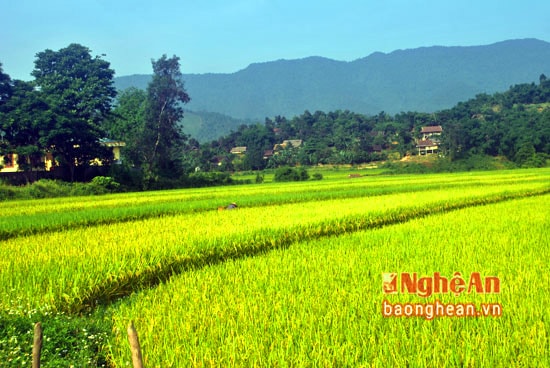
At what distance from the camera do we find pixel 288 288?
4676 millimetres

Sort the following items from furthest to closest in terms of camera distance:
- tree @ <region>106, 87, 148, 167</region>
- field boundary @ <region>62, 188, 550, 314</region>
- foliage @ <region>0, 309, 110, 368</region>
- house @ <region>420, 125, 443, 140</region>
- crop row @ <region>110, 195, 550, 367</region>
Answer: house @ <region>420, 125, 443, 140</region>
tree @ <region>106, 87, 148, 167</region>
field boundary @ <region>62, 188, 550, 314</region>
foliage @ <region>0, 309, 110, 368</region>
crop row @ <region>110, 195, 550, 367</region>

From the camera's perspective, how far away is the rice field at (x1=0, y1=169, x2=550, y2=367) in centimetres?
308

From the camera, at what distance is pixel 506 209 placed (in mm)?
11711

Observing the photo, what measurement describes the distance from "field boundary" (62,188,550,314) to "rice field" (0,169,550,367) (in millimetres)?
20

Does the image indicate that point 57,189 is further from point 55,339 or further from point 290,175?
point 55,339

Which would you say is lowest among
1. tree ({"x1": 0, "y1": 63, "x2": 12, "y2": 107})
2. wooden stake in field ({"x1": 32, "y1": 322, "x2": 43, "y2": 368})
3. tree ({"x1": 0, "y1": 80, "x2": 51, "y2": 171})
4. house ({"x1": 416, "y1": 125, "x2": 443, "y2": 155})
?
house ({"x1": 416, "y1": 125, "x2": 443, "y2": 155})

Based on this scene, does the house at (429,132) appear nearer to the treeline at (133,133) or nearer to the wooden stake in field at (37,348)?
the treeline at (133,133)

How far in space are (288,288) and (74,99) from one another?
31.0 meters

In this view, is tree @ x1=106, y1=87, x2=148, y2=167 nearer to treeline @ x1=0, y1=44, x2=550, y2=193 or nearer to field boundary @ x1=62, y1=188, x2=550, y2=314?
treeline @ x1=0, y1=44, x2=550, y2=193

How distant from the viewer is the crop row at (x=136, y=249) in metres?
4.91

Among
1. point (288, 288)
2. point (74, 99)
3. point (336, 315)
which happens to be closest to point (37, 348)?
point (336, 315)

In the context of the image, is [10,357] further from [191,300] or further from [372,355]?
[372,355]

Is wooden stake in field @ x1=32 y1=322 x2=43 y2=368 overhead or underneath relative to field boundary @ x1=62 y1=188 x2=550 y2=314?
overhead

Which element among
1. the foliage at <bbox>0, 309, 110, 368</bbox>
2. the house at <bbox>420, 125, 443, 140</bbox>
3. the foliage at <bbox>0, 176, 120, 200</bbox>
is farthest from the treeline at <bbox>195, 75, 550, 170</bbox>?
the foliage at <bbox>0, 309, 110, 368</bbox>
